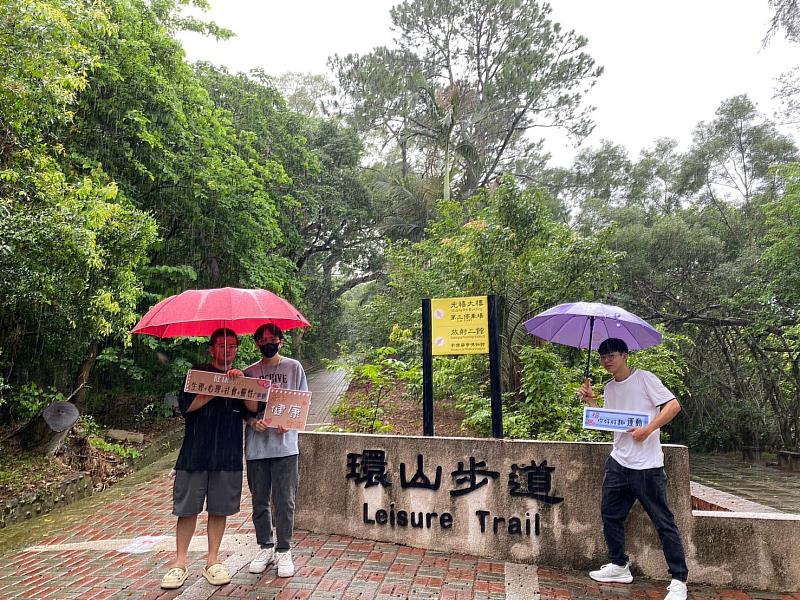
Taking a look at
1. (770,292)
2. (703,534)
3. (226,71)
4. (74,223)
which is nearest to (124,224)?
(74,223)

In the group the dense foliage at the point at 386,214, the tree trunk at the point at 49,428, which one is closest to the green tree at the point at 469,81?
the dense foliage at the point at 386,214

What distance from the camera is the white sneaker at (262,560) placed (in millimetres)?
3828

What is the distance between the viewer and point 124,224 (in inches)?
298

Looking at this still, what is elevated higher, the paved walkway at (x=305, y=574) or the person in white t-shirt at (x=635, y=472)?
the person in white t-shirt at (x=635, y=472)

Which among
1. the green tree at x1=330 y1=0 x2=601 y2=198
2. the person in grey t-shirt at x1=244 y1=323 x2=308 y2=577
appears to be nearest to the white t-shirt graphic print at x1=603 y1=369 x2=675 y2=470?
the person in grey t-shirt at x1=244 y1=323 x2=308 y2=577

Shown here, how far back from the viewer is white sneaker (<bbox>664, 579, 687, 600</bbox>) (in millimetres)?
3453

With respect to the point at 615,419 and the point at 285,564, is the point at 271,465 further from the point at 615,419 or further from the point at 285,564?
the point at 615,419

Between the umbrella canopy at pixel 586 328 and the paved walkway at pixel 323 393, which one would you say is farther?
the paved walkway at pixel 323 393

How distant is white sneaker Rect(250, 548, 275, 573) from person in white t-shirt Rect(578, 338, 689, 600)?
2.19m

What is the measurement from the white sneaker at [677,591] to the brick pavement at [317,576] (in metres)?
0.16

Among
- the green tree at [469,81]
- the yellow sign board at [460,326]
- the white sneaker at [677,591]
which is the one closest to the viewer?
the white sneaker at [677,591]

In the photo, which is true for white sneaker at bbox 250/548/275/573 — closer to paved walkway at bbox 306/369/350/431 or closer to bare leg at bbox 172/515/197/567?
bare leg at bbox 172/515/197/567

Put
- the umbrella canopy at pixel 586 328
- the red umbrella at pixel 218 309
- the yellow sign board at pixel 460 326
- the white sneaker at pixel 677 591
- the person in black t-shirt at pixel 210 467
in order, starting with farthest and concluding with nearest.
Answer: the yellow sign board at pixel 460 326 < the umbrella canopy at pixel 586 328 < the person in black t-shirt at pixel 210 467 < the white sneaker at pixel 677 591 < the red umbrella at pixel 218 309

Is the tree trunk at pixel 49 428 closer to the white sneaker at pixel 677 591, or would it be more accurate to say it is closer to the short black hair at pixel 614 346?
the short black hair at pixel 614 346
